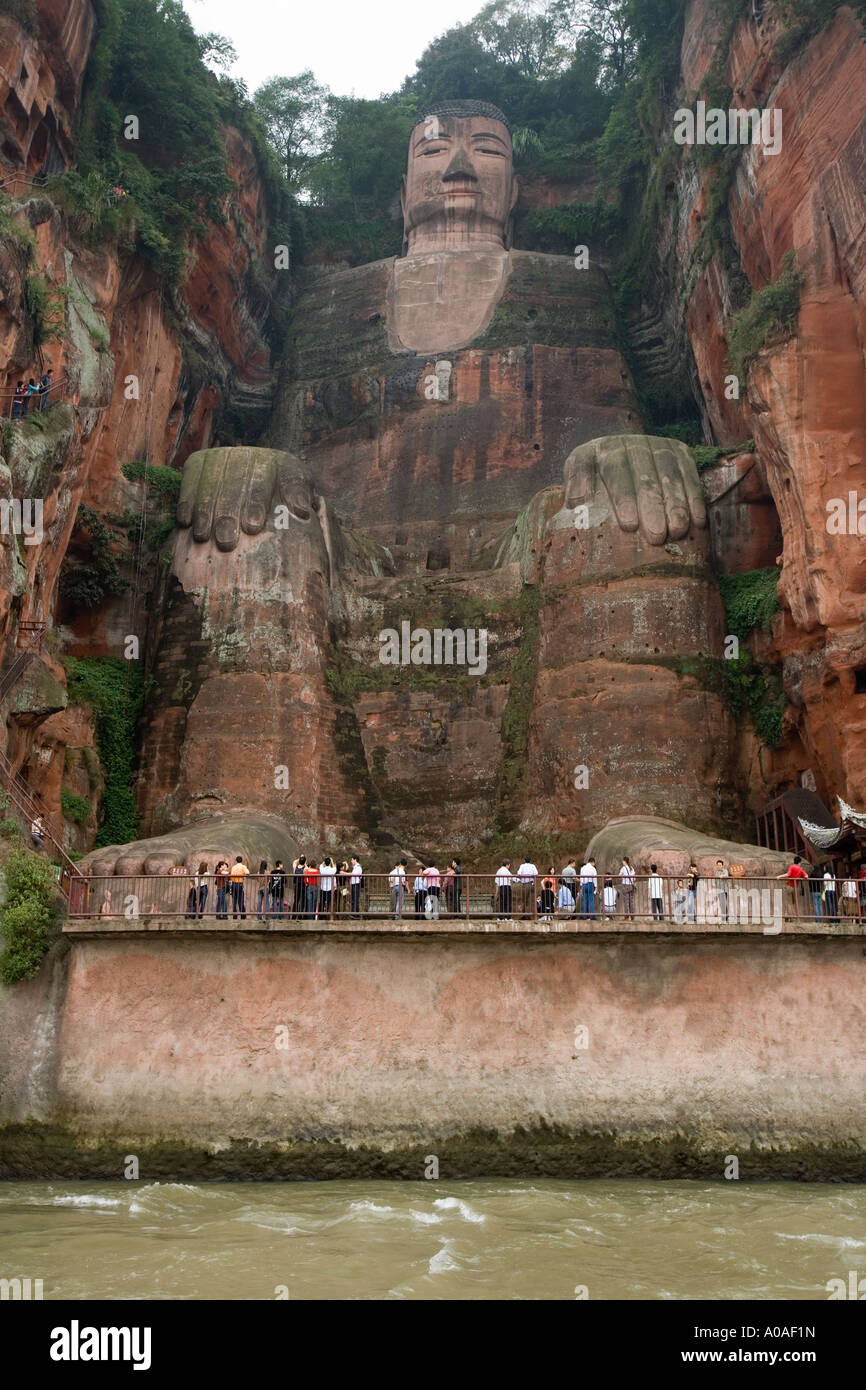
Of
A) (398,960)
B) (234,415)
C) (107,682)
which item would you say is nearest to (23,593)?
(107,682)

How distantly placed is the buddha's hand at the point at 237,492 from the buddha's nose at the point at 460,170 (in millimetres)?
17617

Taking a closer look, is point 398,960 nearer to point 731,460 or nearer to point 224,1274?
point 224,1274

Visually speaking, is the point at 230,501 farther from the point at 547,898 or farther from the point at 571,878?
the point at 547,898

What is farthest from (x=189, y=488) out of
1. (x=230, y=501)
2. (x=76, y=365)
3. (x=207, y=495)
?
(x=76, y=365)

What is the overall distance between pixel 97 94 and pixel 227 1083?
2192cm

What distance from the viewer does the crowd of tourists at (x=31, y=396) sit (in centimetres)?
2442

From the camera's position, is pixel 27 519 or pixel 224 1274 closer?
pixel 224 1274

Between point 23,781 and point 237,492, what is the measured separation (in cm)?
753

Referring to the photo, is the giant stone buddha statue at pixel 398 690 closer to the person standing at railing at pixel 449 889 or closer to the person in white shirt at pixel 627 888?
the person standing at railing at pixel 449 889

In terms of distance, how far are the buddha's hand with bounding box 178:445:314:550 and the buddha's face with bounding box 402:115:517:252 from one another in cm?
1652

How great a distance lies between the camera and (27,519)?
24078mm

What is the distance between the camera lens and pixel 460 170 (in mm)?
43562


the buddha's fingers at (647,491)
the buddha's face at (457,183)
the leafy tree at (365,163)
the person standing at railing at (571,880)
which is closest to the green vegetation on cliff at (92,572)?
the buddha's fingers at (647,491)

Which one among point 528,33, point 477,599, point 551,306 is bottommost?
point 477,599
